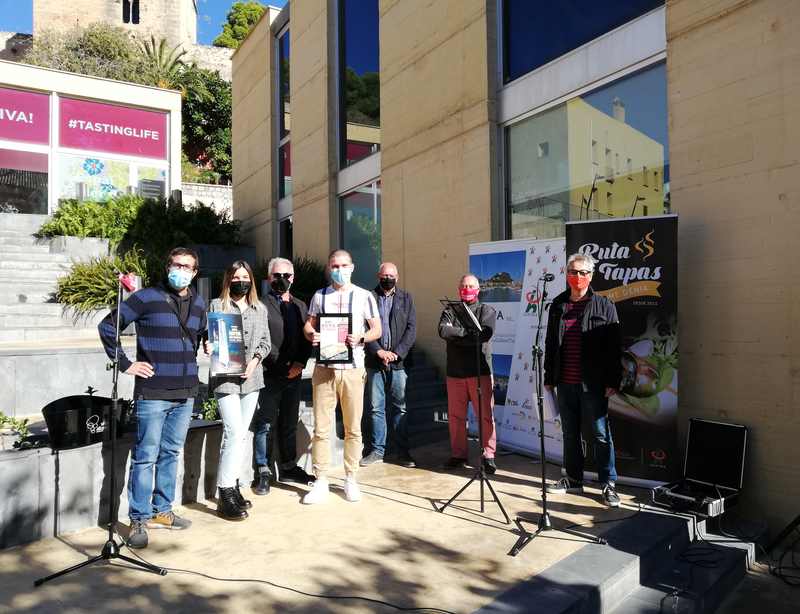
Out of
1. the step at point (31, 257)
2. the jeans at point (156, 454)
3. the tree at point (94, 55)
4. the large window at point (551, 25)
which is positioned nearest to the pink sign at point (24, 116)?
the step at point (31, 257)

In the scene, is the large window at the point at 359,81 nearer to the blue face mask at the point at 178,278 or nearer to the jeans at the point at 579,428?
the jeans at the point at 579,428

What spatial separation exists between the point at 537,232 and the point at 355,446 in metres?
4.04

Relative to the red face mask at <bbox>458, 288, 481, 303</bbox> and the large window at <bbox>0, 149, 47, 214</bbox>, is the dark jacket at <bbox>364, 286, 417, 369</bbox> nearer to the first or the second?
the red face mask at <bbox>458, 288, 481, 303</bbox>

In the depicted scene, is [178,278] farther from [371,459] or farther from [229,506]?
[371,459]

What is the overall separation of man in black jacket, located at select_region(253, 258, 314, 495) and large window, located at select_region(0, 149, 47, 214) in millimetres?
12134

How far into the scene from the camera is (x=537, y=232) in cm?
739

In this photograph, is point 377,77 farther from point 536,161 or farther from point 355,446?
point 355,446

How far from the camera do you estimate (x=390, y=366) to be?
5723mm

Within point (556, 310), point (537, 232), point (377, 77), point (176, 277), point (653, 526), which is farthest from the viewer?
point (377, 77)

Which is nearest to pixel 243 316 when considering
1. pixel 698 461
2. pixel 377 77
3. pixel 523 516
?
pixel 523 516

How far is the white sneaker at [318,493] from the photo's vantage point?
4492 millimetres

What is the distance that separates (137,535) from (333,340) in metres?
1.88

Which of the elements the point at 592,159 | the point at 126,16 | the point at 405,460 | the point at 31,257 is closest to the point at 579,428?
the point at 405,460

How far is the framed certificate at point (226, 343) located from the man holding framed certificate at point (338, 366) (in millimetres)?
670
